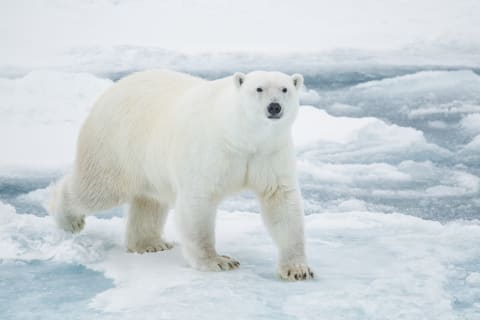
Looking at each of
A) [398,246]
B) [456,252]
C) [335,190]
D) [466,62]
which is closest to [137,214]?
[398,246]

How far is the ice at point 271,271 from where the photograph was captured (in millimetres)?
4281

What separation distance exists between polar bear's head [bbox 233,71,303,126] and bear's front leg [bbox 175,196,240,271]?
0.61 m

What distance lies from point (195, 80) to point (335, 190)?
2571 mm

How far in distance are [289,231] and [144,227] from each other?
125 centimetres

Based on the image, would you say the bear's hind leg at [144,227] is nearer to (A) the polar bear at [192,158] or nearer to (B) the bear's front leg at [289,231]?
(A) the polar bear at [192,158]

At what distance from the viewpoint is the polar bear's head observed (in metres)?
4.42

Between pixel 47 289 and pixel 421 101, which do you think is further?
pixel 421 101

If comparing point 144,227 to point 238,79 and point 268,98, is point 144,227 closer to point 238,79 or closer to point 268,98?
point 238,79

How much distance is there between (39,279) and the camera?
197 inches

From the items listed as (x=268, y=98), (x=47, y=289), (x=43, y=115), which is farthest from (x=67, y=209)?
(x=43, y=115)

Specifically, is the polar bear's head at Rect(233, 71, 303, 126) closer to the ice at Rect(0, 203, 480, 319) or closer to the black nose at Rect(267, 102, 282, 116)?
the black nose at Rect(267, 102, 282, 116)

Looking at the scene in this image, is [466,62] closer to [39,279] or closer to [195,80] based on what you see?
[195,80]

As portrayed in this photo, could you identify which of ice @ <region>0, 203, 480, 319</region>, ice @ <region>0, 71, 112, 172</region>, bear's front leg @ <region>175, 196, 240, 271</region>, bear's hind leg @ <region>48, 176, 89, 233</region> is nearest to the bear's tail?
bear's hind leg @ <region>48, 176, 89, 233</region>

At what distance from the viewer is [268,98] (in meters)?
4.43
